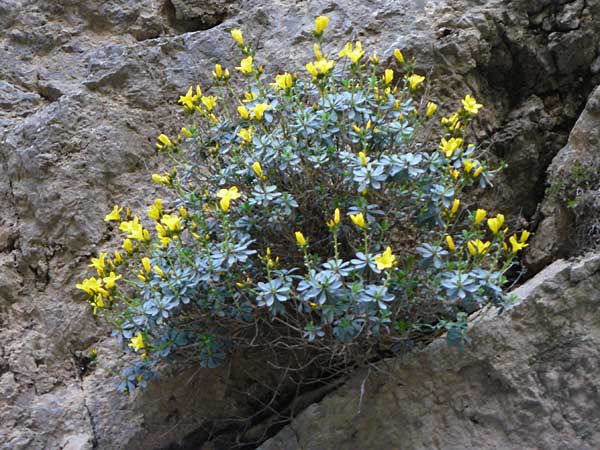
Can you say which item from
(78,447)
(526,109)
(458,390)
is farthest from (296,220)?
(526,109)

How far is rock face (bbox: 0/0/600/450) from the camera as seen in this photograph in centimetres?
317

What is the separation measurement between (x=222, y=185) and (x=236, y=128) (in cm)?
26

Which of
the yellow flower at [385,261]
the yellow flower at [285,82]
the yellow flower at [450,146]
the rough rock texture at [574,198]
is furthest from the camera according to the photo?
the rough rock texture at [574,198]

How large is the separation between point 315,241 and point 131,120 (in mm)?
1490

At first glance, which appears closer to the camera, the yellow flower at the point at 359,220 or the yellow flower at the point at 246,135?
the yellow flower at the point at 359,220

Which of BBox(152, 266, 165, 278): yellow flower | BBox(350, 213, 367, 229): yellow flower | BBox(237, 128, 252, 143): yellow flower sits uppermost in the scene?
BBox(237, 128, 252, 143): yellow flower

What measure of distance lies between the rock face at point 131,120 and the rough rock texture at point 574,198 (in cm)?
28

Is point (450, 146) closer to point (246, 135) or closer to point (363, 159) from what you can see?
point (363, 159)

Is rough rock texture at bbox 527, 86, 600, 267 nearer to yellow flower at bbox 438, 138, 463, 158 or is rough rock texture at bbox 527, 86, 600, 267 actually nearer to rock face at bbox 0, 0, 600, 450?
rock face at bbox 0, 0, 600, 450

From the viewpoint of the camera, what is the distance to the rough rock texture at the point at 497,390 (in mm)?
2787

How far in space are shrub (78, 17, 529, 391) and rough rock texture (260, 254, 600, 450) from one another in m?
0.22

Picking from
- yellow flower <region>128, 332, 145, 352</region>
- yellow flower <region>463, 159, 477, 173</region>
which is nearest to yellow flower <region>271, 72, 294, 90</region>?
yellow flower <region>463, 159, 477, 173</region>

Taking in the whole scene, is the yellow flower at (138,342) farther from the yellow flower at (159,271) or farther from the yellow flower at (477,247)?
the yellow flower at (477,247)

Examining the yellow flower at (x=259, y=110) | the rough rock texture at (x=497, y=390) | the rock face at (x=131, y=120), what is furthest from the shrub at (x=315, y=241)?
the rock face at (x=131, y=120)
